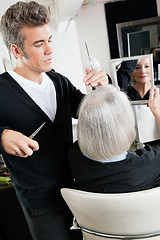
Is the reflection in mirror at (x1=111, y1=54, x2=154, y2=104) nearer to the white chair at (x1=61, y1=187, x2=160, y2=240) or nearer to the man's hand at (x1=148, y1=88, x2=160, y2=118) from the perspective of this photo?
the man's hand at (x1=148, y1=88, x2=160, y2=118)

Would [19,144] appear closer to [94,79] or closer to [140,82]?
[94,79]

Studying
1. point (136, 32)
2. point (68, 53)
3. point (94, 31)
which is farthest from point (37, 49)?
point (136, 32)

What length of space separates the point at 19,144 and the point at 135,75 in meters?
1.03

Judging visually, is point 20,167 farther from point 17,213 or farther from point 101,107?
point 17,213

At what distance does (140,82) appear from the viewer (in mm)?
1486

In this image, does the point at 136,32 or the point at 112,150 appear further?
the point at 136,32

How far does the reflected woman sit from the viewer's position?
1.44 meters

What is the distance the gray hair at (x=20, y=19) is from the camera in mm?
893

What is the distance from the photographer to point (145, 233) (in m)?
0.79

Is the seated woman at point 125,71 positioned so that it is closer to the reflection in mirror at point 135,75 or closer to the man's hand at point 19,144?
the reflection in mirror at point 135,75

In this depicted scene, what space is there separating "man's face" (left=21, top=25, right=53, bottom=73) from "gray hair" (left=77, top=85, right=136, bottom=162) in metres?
0.27

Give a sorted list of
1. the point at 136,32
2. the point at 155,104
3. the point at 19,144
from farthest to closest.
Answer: the point at 136,32
the point at 155,104
the point at 19,144

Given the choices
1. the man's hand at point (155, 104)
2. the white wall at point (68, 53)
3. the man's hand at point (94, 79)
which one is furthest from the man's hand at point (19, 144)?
the white wall at point (68, 53)

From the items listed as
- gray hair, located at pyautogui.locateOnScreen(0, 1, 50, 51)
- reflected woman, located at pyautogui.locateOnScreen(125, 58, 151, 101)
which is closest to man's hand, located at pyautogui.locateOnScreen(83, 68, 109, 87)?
gray hair, located at pyautogui.locateOnScreen(0, 1, 50, 51)
